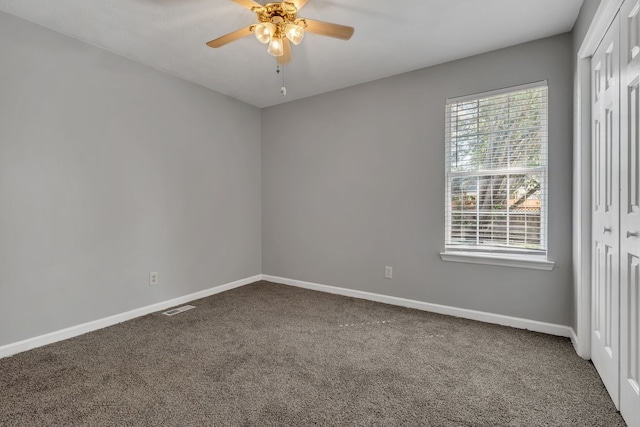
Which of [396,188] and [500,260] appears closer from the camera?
[500,260]

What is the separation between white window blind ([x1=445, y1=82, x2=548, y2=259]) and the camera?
261cm

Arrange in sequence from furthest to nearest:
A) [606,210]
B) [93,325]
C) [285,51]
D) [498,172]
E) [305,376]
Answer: [498,172], [93,325], [285,51], [305,376], [606,210]

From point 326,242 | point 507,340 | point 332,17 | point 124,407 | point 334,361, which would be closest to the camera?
point 124,407

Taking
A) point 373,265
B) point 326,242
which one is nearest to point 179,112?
point 326,242

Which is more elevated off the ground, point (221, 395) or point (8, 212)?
point (8, 212)

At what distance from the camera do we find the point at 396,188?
10.8ft

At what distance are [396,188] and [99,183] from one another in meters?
2.82

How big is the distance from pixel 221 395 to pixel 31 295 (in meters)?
1.77

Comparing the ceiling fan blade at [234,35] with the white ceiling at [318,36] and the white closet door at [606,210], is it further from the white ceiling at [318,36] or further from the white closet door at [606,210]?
the white closet door at [606,210]

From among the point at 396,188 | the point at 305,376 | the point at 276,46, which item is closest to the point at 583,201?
the point at 396,188

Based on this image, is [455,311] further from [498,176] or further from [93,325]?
[93,325]

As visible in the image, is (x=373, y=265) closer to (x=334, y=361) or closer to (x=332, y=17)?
(x=334, y=361)

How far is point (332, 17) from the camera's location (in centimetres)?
228

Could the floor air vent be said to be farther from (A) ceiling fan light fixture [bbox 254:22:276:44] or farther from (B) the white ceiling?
(A) ceiling fan light fixture [bbox 254:22:276:44]
